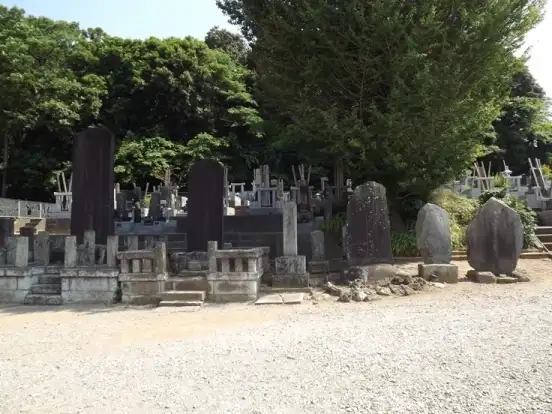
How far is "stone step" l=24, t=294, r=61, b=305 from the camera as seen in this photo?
331 inches

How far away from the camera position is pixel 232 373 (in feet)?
13.9

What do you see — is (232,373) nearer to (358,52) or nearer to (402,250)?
(402,250)

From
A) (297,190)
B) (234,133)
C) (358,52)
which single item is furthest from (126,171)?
(358,52)

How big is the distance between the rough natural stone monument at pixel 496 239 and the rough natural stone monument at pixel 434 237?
57 cm

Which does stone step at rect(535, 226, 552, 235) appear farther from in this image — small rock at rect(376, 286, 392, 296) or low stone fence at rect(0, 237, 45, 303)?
low stone fence at rect(0, 237, 45, 303)

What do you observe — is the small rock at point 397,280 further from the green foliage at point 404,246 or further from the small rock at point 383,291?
the green foliage at point 404,246

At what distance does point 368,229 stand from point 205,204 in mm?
3656

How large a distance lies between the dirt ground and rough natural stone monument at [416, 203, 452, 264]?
0.70m

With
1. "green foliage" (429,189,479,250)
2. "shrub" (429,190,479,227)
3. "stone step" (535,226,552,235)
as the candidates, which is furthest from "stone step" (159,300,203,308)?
"stone step" (535,226,552,235)

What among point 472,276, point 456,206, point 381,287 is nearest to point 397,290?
point 381,287

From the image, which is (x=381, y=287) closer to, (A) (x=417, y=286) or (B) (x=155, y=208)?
(A) (x=417, y=286)

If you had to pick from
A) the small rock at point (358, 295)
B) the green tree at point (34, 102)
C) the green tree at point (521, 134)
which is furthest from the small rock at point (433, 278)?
the green tree at point (34, 102)

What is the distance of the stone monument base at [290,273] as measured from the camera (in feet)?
28.5

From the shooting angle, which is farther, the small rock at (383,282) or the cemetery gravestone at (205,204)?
the cemetery gravestone at (205,204)
